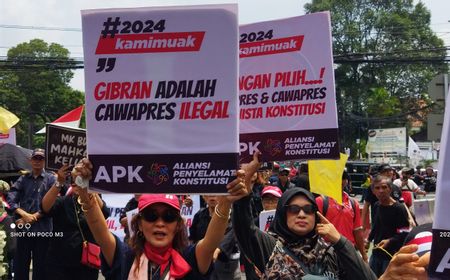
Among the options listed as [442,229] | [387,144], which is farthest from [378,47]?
[442,229]

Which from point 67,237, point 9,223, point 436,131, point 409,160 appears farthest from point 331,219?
point 409,160

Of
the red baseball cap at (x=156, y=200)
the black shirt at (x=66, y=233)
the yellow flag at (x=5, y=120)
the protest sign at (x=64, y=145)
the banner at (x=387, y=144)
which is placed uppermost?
the banner at (x=387, y=144)

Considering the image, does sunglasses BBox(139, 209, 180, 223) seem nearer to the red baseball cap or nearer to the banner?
the red baseball cap

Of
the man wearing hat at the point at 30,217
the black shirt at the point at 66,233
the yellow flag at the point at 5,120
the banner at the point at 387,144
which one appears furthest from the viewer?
the banner at the point at 387,144

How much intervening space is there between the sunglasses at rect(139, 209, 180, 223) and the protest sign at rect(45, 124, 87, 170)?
2.04 metres

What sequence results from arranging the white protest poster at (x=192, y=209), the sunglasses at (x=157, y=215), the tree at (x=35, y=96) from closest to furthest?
the sunglasses at (x=157, y=215) → the white protest poster at (x=192, y=209) → the tree at (x=35, y=96)

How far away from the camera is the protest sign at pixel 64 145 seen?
5.44 meters

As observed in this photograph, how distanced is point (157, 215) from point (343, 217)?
349 centimetres

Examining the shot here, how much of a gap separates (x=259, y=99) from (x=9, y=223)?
265 cm

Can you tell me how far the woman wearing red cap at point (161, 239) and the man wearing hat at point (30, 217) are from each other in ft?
13.7

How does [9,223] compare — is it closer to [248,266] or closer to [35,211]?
[35,211]

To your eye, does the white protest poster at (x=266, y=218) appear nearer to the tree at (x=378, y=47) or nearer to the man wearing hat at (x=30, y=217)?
the man wearing hat at (x=30, y=217)

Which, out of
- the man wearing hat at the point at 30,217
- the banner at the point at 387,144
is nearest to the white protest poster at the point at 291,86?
the man wearing hat at the point at 30,217

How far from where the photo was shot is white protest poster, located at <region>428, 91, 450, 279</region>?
1.89 metres
